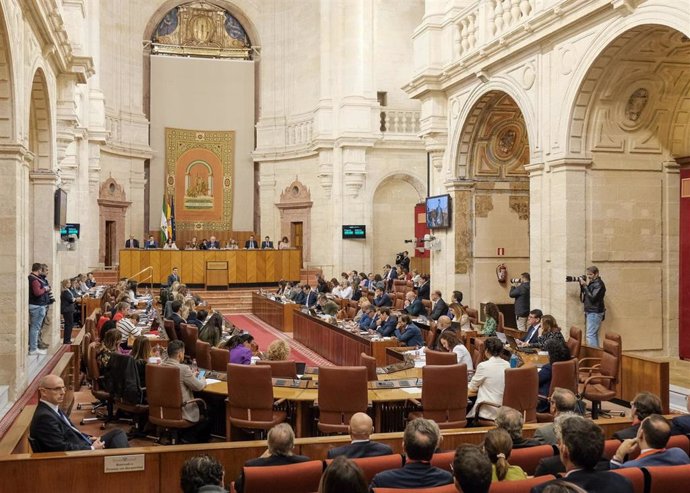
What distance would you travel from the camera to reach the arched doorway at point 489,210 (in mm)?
14180

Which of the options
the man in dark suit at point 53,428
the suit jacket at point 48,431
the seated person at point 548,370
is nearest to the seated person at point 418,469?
the man in dark suit at point 53,428

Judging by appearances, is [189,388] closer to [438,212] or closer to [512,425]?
[512,425]

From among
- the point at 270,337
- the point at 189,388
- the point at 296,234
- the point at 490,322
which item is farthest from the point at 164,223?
the point at 189,388

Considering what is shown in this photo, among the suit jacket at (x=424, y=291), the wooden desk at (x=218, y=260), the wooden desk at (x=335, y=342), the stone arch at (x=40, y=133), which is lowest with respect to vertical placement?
the wooden desk at (x=335, y=342)

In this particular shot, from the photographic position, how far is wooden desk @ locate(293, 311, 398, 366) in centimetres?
1028

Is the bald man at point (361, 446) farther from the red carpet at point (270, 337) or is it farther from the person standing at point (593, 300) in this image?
the red carpet at point (270, 337)

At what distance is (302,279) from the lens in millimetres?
22953

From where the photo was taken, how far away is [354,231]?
2209 cm

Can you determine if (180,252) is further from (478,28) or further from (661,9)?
(661,9)

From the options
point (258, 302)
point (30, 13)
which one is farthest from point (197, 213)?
point (30, 13)

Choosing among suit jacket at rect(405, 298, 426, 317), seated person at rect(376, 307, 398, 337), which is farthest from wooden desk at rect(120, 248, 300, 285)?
seated person at rect(376, 307, 398, 337)

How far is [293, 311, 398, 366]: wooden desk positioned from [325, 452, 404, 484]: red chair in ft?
19.6

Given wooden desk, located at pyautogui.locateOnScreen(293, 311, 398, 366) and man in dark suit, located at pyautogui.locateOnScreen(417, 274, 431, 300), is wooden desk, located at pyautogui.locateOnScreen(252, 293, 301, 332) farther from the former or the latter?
man in dark suit, located at pyautogui.locateOnScreen(417, 274, 431, 300)

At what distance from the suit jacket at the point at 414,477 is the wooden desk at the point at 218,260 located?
18.5 m
